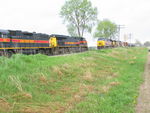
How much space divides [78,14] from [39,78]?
1758 inches

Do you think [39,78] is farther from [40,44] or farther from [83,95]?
[40,44]

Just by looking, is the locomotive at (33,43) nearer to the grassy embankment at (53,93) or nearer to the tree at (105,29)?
the grassy embankment at (53,93)

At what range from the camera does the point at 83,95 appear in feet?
26.1

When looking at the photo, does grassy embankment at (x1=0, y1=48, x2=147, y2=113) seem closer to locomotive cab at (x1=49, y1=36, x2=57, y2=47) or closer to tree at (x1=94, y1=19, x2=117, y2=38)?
locomotive cab at (x1=49, y1=36, x2=57, y2=47)

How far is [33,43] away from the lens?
23000 mm

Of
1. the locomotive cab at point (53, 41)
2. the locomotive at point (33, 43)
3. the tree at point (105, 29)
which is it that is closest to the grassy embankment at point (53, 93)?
the locomotive at point (33, 43)

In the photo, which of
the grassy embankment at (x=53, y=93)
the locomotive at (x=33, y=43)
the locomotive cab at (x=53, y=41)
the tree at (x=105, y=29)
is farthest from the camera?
the tree at (x=105, y=29)

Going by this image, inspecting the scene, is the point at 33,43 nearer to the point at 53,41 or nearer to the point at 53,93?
the point at 53,41

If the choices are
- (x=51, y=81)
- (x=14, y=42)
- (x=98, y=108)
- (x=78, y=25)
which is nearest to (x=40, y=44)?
(x=14, y=42)

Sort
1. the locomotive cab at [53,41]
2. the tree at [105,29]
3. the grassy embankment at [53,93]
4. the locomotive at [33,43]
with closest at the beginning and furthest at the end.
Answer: the grassy embankment at [53,93]
the locomotive at [33,43]
the locomotive cab at [53,41]
the tree at [105,29]

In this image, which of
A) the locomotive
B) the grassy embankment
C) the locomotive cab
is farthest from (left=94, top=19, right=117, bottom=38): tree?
the grassy embankment

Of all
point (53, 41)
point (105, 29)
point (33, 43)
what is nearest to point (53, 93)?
point (33, 43)

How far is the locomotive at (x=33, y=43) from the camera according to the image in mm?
18156

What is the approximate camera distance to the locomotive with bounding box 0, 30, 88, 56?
59.6ft
